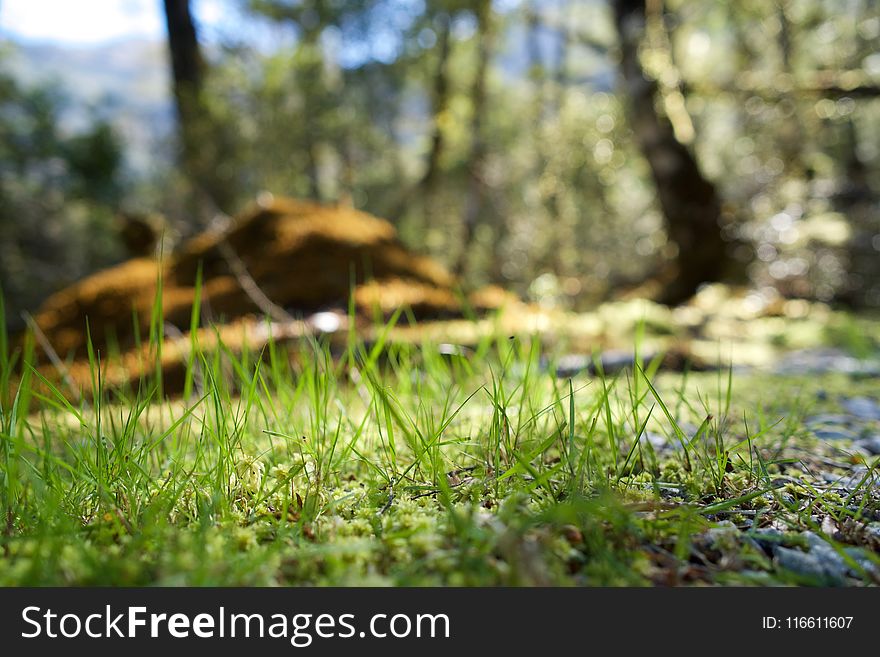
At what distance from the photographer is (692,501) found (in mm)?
1159

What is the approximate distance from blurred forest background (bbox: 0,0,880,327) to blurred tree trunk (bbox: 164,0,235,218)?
4 cm

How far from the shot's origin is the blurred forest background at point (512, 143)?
6996 mm

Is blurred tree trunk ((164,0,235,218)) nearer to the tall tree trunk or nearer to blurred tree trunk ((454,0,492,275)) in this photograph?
the tall tree trunk

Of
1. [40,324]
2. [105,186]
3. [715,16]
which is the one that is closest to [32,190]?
[105,186]

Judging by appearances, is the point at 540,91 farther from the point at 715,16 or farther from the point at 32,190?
the point at 32,190

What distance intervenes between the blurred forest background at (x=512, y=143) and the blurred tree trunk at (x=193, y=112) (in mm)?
40

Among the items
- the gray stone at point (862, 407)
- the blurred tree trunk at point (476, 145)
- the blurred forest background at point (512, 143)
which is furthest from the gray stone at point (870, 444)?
the blurred tree trunk at point (476, 145)

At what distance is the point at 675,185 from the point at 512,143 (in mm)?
14777
